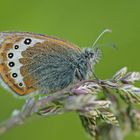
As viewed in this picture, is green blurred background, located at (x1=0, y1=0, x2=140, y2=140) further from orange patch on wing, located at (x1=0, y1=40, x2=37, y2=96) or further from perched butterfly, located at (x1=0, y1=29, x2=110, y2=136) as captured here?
orange patch on wing, located at (x1=0, y1=40, x2=37, y2=96)

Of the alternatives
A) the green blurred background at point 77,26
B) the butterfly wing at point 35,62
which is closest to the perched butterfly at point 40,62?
the butterfly wing at point 35,62

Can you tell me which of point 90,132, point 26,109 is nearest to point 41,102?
point 26,109

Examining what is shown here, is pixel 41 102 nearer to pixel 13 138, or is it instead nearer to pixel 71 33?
pixel 13 138

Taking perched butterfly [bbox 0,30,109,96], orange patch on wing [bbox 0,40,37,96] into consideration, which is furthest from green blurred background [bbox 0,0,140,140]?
orange patch on wing [bbox 0,40,37,96]

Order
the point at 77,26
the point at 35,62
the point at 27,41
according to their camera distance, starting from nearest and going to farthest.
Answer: the point at 27,41 → the point at 35,62 → the point at 77,26

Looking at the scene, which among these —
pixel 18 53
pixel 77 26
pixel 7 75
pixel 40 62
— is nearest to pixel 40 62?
pixel 40 62

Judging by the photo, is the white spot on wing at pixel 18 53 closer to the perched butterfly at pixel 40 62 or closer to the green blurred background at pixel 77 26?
the perched butterfly at pixel 40 62

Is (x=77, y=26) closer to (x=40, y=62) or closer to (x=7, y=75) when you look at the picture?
(x=40, y=62)
